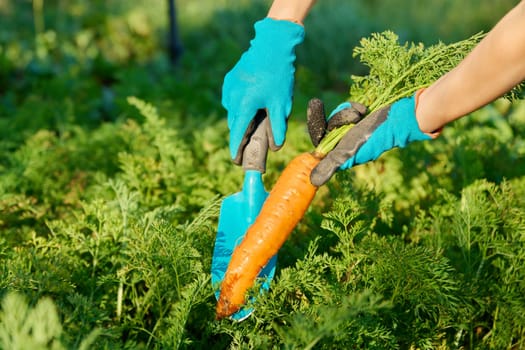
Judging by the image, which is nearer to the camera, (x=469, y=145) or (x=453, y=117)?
(x=453, y=117)

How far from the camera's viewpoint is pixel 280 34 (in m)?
2.52

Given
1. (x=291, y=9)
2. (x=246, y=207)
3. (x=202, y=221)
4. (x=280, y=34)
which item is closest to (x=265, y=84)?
(x=280, y=34)

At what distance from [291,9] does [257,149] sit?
578 millimetres

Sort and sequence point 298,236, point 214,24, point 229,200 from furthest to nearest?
point 214,24 → point 298,236 → point 229,200

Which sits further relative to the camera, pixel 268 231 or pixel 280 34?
pixel 280 34

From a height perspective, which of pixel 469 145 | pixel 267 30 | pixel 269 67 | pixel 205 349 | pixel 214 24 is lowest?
pixel 205 349

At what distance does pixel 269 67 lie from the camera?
250 cm

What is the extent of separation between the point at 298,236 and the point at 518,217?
932mm

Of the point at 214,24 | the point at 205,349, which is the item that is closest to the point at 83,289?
the point at 205,349

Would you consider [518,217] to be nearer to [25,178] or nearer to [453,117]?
[453,117]

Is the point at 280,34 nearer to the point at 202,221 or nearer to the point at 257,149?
the point at 257,149

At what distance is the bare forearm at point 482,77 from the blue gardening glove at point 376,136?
0.04 m

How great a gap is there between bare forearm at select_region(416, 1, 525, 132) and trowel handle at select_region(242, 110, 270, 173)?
62 cm

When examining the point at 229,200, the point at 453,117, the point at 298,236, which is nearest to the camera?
the point at 453,117
